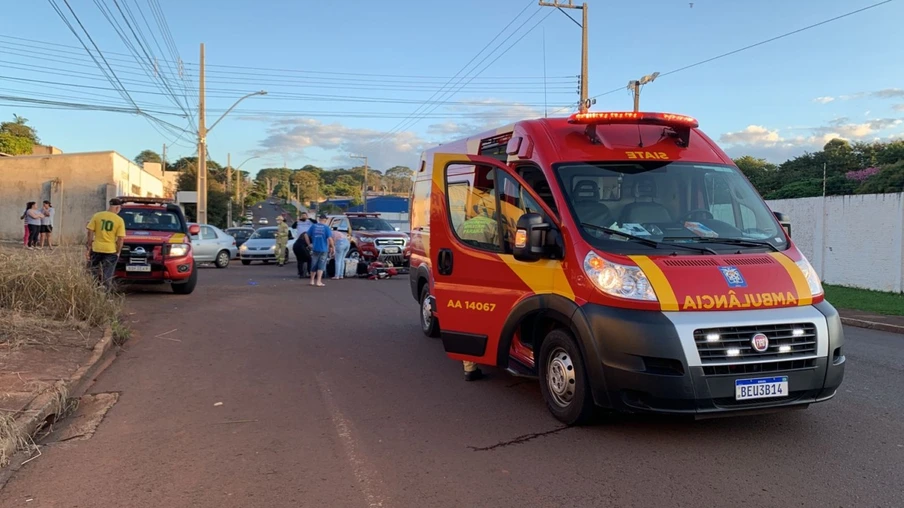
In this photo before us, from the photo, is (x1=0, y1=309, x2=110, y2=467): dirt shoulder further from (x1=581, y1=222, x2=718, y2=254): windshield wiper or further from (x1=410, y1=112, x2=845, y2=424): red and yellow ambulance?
(x1=581, y1=222, x2=718, y2=254): windshield wiper

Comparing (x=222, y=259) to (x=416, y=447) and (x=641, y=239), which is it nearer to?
(x=416, y=447)

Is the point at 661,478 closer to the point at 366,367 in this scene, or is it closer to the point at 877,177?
the point at 366,367

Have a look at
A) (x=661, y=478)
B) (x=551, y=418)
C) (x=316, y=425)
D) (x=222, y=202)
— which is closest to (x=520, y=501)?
(x=661, y=478)

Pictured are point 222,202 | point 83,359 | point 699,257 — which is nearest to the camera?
point 699,257

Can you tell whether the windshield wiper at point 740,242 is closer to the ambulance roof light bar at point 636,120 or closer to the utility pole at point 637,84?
the ambulance roof light bar at point 636,120

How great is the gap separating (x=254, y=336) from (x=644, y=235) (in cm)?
599

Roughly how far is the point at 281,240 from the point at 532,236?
18.7 metres

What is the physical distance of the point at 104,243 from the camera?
10875 mm

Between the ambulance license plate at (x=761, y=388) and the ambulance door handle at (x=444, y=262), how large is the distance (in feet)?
9.12

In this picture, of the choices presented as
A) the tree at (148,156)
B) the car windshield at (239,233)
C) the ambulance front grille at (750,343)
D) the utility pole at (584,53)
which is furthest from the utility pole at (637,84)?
the tree at (148,156)

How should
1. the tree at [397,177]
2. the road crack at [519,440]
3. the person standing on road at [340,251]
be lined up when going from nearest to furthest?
the road crack at [519,440] < the person standing on road at [340,251] < the tree at [397,177]

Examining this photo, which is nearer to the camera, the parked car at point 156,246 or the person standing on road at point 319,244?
the parked car at point 156,246

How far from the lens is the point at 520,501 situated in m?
3.93

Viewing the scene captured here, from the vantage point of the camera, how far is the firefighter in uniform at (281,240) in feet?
73.7
